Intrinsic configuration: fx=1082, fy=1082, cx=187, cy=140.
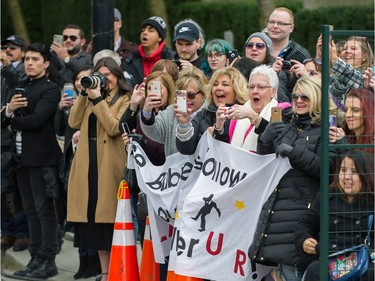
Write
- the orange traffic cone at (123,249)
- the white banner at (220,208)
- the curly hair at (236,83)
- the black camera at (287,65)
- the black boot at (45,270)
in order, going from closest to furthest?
the white banner at (220,208)
the curly hair at (236,83)
the orange traffic cone at (123,249)
the black camera at (287,65)
the black boot at (45,270)

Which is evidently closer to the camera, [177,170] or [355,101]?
[355,101]

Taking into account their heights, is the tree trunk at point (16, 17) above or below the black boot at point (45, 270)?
above

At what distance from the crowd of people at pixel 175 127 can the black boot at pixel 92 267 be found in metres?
0.01

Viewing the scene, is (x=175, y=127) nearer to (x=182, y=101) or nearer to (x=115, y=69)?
(x=182, y=101)

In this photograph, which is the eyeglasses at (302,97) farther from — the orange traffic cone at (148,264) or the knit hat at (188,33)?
the knit hat at (188,33)

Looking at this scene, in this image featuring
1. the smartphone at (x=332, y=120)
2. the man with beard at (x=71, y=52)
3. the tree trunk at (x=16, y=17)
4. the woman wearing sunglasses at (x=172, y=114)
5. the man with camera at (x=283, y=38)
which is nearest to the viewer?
the smartphone at (x=332, y=120)

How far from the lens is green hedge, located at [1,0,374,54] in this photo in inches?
1075

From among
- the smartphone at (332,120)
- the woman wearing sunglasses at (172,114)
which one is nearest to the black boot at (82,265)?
the woman wearing sunglasses at (172,114)

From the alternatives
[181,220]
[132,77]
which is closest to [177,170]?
[181,220]

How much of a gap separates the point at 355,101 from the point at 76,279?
4.58 m

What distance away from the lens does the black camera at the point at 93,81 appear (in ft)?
32.1

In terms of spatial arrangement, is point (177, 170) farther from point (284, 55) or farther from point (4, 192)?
point (4, 192)

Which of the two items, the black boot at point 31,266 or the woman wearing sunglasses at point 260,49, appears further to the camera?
the black boot at point 31,266

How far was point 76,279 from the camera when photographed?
11.0 metres
